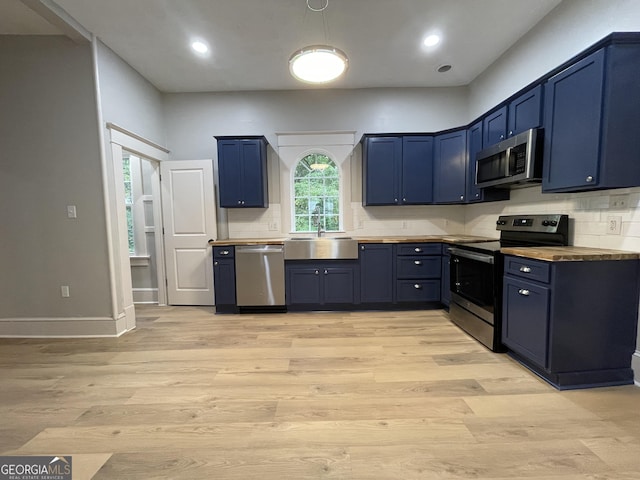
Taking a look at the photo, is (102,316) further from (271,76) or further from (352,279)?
(271,76)

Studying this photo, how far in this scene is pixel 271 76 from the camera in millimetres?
3518

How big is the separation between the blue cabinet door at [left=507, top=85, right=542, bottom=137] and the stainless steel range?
0.85 meters

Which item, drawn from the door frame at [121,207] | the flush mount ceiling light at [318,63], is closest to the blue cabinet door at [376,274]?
the flush mount ceiling light at [318,63]

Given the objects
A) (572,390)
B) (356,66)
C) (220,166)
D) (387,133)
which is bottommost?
(572,390)

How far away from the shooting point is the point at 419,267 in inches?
136

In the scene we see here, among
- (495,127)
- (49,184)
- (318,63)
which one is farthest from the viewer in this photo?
(495,127)

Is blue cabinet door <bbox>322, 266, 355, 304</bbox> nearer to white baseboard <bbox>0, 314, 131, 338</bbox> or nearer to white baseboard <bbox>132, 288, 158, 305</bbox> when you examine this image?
white baseboard <bbox>0, 314, 131, 338</bbox>

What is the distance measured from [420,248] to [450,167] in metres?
1.17

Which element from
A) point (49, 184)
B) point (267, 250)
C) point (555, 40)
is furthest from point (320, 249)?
point (555, 40)

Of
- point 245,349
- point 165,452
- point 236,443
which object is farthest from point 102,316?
point 236,443

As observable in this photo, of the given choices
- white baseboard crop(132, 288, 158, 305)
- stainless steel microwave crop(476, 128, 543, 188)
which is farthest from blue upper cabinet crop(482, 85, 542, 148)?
white baseboard crop(132, 288, 158, 305)

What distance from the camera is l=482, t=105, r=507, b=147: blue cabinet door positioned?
8.99ft

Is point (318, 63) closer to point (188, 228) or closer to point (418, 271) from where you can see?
point (418, 271)

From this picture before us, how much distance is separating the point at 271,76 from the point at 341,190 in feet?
5.89
